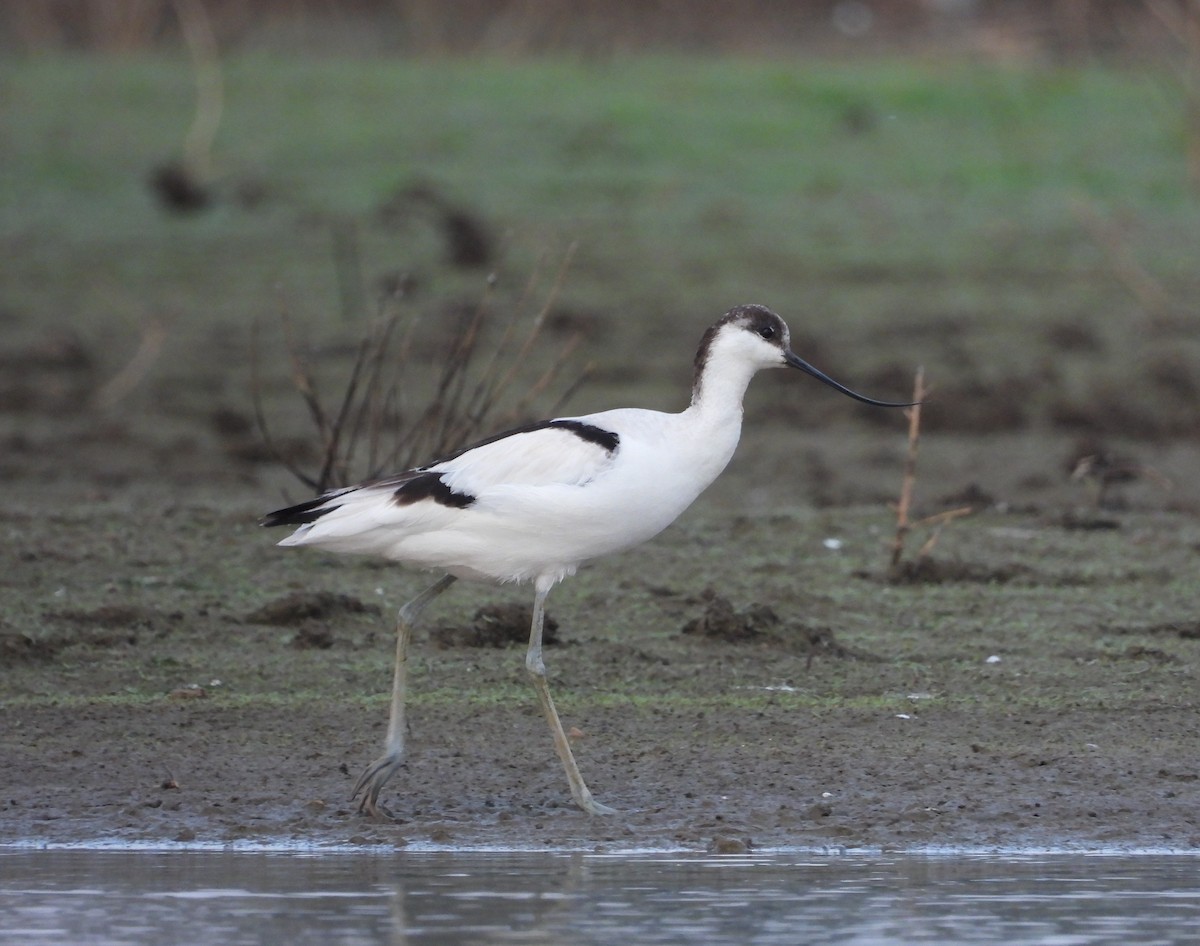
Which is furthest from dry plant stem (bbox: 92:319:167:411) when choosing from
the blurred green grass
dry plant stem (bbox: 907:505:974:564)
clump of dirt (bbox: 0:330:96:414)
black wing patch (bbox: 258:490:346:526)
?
black wing patch (bbox: 258:490:346:526)

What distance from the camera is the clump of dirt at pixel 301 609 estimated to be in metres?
8.00

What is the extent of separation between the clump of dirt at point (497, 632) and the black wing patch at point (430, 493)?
1.61m

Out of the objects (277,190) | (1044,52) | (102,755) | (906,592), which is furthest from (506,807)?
(1044,52)

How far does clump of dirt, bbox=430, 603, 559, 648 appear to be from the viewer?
25.5ft

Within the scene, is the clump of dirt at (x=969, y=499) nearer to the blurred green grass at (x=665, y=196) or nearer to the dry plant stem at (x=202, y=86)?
the blurred green grass at (x=665, y=196)

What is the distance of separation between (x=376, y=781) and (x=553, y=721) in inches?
21.2

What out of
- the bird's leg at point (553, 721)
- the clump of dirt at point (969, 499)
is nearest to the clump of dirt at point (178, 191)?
the clump of dirt at point (969, 499)

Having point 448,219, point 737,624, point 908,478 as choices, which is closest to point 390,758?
Result: point 737,624

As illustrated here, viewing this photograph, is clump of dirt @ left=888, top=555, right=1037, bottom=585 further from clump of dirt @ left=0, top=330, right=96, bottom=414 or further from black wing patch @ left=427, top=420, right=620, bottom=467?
clump of dirt @ left=0, top=330, right=96, bottom=414

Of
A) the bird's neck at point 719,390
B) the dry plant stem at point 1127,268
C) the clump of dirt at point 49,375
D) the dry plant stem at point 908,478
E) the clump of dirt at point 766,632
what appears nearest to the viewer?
the bird's neck at point 719,390

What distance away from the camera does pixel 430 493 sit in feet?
20.3

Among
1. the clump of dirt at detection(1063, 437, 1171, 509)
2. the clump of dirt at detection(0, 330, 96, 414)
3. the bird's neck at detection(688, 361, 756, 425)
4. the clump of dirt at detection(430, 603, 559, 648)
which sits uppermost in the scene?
the clump of dirt at detection(0, 330, 96, 414)

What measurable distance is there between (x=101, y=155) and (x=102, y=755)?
39.2 feet

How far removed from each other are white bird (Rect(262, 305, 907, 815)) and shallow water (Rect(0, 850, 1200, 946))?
0.52m
